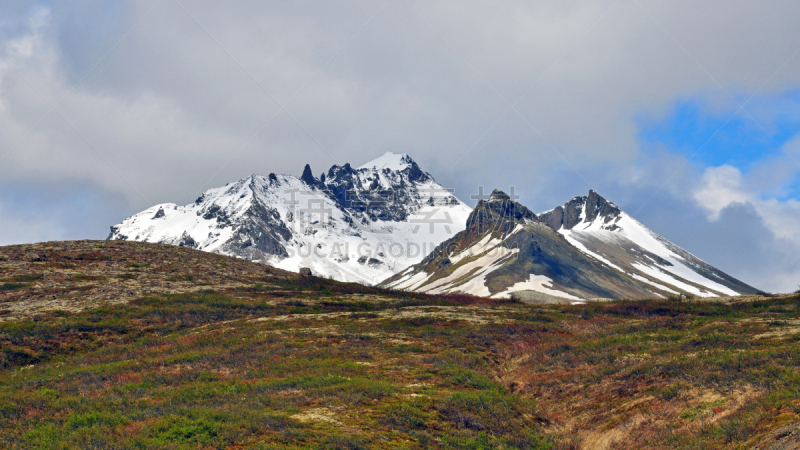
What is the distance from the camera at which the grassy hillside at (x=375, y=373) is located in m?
19.4

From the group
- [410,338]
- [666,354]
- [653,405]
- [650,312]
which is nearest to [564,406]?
[653,405]

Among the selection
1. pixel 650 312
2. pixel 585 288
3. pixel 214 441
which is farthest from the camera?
pixel 585 288

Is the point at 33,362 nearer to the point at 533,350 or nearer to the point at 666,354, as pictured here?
the point at 533,350

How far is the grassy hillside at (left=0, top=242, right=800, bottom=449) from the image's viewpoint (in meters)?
19.4

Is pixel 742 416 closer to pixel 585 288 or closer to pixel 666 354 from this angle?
pixel 666 354

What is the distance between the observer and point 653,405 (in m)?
23.6

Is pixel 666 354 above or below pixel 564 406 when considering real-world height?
above

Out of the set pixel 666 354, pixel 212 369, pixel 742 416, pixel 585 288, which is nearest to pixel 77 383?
pixel 212 369

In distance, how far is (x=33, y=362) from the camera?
3450cm

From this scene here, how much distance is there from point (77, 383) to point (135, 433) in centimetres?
1152

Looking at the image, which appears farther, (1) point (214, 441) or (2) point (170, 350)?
(2) point (170, 350)

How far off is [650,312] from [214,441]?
50723 millimetres

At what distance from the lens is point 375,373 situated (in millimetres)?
29875

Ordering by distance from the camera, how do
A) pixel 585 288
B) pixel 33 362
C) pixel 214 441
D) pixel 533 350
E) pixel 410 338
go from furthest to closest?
1. pixel 585 288
2. pixel 410 338
3. pixel 533 350
4. pixel 33 362
5. pixel 214 441
